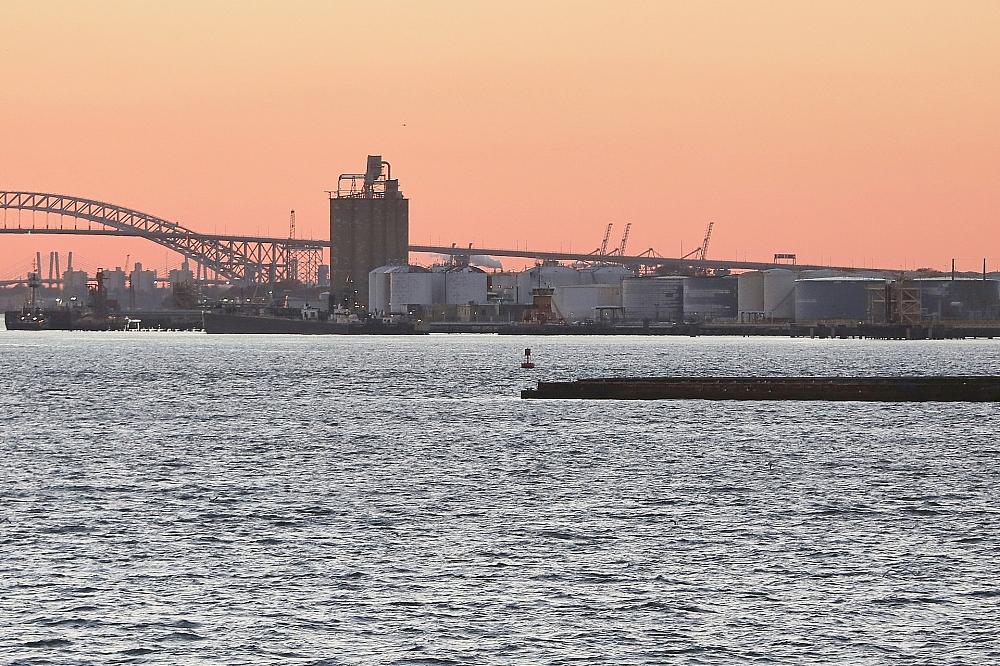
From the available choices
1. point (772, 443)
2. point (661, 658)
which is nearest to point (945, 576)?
point (661, 658)

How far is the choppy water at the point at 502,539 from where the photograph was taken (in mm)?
25922

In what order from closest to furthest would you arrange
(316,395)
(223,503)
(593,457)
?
(223,503) < (593,457) < (316,395)

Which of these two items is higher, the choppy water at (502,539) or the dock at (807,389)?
the dock at (807,389)

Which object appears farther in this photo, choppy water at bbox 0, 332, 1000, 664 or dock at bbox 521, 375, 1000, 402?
dock at bbox 521, 375, 1000, 402

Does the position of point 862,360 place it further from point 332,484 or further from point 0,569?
point 0,569

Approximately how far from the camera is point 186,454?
57.1 m

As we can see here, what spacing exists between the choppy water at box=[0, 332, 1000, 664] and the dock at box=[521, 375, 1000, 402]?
417cm

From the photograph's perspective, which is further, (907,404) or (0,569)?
(907,404)

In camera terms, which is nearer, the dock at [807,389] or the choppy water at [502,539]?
the choppy water at [502,539]

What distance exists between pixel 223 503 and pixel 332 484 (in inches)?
206

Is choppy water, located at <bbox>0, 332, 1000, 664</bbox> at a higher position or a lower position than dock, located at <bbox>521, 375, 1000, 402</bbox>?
lower

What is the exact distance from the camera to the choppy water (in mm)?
25922

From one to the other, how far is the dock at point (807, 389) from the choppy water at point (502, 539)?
417 cm

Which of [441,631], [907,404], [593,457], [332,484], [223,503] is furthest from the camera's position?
[907,404]
